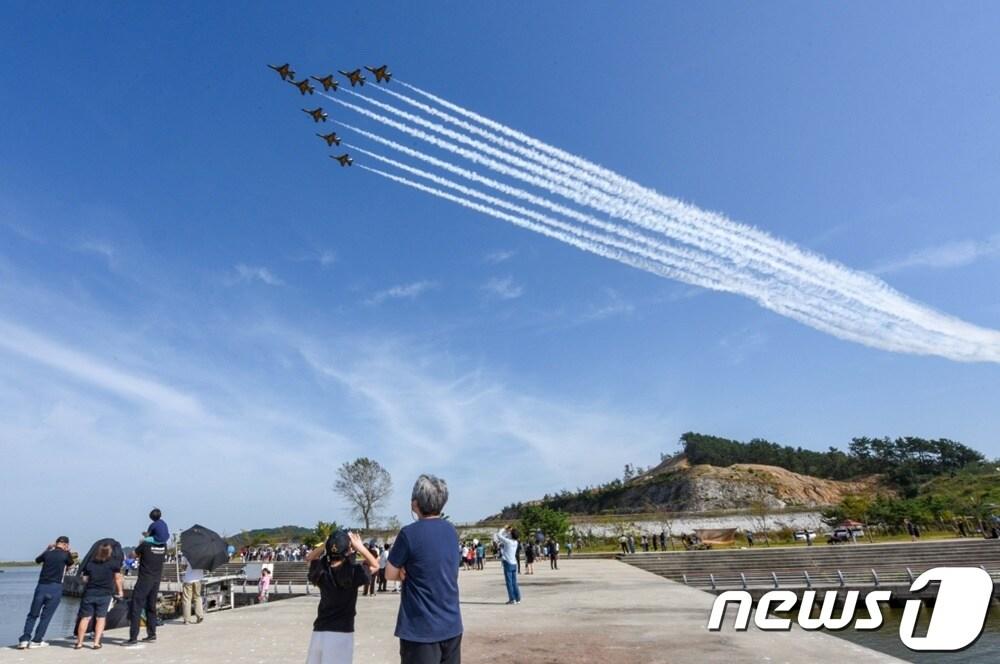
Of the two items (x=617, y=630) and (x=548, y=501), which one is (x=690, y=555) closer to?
(x=617, y=630)

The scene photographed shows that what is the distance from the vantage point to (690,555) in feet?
95.8

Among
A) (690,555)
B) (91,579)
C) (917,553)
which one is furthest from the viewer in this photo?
(690,555)

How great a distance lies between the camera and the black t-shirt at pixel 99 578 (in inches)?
344

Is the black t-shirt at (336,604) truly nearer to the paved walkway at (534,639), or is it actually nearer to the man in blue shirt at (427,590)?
the man in blue shirt at (427,590)

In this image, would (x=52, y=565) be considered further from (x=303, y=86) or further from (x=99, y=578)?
(x=303, y=86)

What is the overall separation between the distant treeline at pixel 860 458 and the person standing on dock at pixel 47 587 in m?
105

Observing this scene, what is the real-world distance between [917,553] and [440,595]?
1215 inches

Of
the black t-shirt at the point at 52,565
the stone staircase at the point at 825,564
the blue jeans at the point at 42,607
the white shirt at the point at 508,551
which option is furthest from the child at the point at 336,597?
the stone staircase at the point at 825,564

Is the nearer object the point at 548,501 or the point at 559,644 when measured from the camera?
the point at 559,644

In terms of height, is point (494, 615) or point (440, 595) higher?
point (440, 595)

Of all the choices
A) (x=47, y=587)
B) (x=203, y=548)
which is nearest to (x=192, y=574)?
(x=203, y=548)

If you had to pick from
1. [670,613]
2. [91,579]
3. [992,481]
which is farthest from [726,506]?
[91,579]

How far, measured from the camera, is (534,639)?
8469 mm

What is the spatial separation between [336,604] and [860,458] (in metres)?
141
